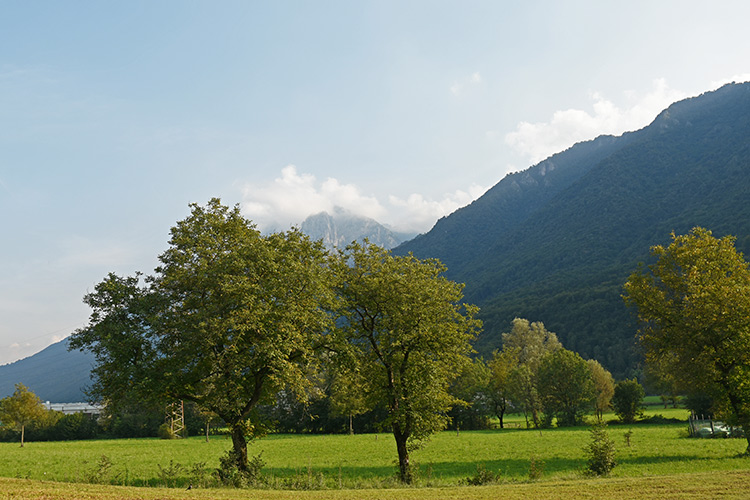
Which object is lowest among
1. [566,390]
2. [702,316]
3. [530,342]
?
[566,390]

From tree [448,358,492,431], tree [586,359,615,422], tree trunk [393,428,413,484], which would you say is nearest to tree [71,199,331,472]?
tree trunk [393,428,413,484]

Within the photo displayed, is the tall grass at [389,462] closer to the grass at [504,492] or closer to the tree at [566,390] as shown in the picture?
the grass at [504,492]

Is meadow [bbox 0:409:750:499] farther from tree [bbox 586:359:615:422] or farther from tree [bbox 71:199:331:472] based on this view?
tree [bbox 586:359:615:422]

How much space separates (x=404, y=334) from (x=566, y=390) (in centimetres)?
6305

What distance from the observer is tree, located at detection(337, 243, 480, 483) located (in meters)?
26.1

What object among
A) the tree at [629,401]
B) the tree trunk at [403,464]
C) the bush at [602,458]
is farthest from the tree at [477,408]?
the bush at [602,458]

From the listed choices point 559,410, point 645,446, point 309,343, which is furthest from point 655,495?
point 559,410

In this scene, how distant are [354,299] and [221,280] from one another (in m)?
8.60

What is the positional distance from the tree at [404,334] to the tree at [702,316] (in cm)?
1362

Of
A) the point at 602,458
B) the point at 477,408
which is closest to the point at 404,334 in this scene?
the point at 602,458

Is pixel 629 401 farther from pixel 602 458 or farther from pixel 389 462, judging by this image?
pixel 602 458

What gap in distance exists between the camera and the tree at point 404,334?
26.1 metres

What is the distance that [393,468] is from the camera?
33094 millimetres

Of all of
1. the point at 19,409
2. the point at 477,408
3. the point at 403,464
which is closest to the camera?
the point at 403,464
